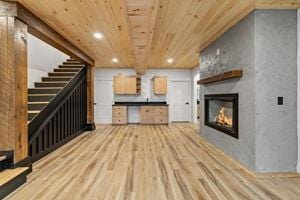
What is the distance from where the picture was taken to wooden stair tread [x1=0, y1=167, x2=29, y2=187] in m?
2.35

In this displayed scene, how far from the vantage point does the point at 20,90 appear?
285 cm

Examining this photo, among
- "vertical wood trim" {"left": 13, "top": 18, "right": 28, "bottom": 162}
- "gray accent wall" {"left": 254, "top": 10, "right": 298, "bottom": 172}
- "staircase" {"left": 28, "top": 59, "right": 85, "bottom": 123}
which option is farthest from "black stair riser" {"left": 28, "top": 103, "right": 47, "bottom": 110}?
"gray accent wall" {"left": 254, "top": 10, "right": 298, "bottom": 172}

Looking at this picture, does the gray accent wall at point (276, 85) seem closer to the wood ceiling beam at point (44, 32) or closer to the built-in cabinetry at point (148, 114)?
the wood ceiling beam at point (44, 32)

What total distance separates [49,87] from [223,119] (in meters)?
4.59

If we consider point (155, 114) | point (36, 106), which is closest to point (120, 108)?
point (155, 114)

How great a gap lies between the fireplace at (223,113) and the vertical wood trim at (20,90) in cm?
330

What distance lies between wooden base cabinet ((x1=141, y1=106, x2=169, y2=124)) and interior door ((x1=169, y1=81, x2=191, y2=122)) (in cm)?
88

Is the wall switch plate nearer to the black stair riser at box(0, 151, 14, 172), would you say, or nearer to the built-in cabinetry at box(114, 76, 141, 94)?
the black stair riser at box(0, 151, 14, 172)

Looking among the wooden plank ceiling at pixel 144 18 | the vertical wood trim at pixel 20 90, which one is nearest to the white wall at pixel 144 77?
the wooden plank ceiling at pixel 144 18

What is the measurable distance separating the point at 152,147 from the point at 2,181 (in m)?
2.85

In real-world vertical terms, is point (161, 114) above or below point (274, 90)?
below

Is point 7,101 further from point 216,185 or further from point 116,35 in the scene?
point 216,185

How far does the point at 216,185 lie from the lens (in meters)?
2.56

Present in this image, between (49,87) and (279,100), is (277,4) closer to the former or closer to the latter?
(279,100)
